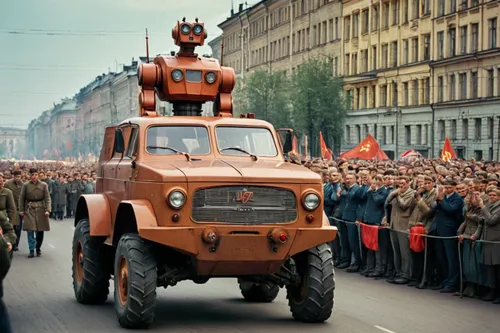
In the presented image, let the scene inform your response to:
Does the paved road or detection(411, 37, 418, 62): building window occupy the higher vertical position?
detection(411, 37, 418, 62): building window

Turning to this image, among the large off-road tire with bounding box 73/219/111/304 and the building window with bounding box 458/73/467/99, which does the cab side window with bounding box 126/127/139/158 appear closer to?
the large off-road tire with bounding box 73/219/111/304

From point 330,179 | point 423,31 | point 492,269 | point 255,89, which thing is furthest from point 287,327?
point 255,89

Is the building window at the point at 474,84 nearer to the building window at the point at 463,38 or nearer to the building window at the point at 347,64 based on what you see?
the building window at the point at 463,38

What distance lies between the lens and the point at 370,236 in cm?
2242

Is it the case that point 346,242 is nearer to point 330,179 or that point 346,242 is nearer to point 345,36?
point 330,179

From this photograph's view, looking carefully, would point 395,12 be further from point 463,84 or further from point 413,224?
point 413,224

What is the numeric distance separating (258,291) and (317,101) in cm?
6189

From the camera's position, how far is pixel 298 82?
7900 cm

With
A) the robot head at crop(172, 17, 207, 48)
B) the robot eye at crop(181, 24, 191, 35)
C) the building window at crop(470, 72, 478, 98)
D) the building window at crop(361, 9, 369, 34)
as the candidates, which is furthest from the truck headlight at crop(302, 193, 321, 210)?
the building window at crop(361, 9, 369, 34)

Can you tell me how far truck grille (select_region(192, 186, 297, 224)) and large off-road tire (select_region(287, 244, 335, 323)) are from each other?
0.84 metres

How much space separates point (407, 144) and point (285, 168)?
64280mm

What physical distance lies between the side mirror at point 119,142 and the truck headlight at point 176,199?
1.94m

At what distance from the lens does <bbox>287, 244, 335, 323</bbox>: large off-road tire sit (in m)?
14.5

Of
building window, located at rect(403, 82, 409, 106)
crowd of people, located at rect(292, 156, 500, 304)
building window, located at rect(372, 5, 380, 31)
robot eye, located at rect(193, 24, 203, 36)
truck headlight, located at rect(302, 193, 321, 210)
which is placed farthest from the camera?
building window, located at rect(372, 5, 380, 31)
